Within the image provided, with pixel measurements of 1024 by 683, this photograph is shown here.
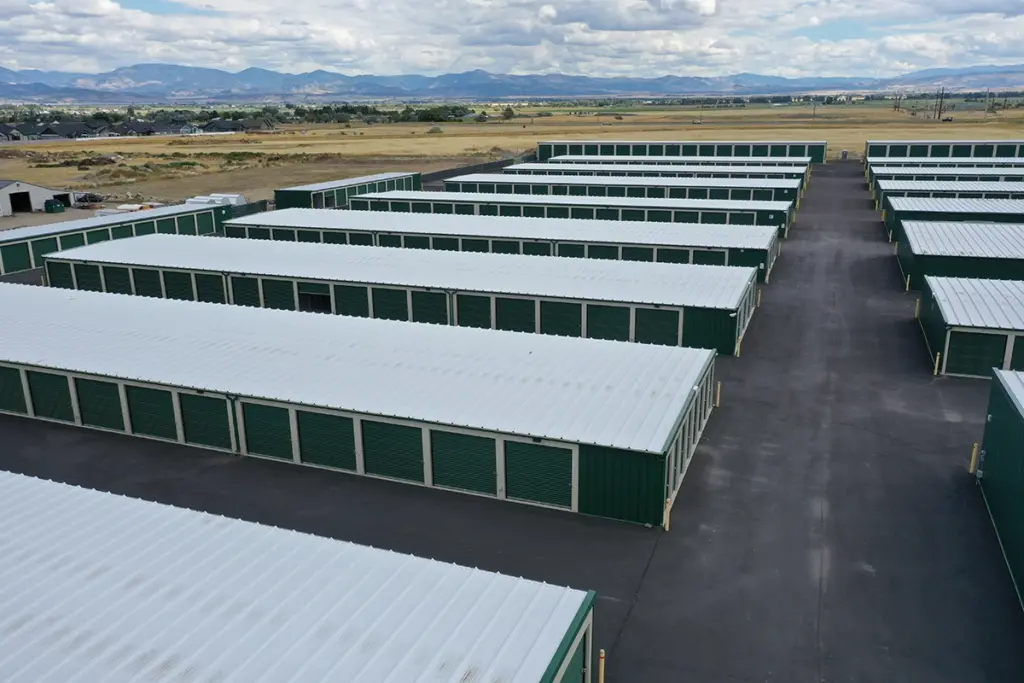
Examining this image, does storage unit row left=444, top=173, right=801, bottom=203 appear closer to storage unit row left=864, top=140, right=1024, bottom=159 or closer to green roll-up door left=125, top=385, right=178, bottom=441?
storage unit row left=864, top=140, right=1024, bottom=159

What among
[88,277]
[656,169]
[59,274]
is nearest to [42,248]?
[59,274]

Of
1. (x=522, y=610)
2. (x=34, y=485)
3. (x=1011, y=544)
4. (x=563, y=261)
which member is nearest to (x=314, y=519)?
(x=34, y=485)

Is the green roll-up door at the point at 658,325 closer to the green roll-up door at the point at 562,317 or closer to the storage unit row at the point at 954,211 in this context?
the green roll-up door at the point at 562,317

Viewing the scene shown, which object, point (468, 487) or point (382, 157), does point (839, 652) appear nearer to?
point (468, 487)

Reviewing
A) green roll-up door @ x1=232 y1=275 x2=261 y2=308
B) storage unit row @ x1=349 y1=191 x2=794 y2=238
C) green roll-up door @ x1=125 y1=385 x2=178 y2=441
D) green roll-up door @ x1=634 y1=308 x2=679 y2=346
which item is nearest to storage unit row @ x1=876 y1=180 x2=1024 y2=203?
storage unit row @ x1=349 y1=191 x2=794 y2=238

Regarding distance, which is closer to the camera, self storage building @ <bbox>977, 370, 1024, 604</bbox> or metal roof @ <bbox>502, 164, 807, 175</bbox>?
self storage building @ <bbox>977, 370, 1024, 604</bbox>

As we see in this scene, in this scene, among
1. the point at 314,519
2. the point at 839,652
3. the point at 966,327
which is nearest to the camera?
the point at 839,652
